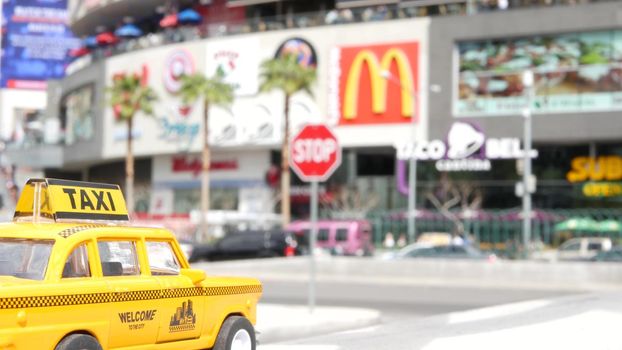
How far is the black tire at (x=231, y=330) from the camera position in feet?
32.9

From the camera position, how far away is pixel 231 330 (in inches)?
400

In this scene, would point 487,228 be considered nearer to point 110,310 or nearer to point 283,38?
point 283,38

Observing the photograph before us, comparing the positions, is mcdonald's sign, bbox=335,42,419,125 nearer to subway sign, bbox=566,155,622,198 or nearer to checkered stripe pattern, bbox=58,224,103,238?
subway sign, bbox=566,155,622,198

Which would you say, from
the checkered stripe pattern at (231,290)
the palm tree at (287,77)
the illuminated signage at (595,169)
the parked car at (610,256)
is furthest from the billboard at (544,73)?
the checkered stripe pattern at (231,290)

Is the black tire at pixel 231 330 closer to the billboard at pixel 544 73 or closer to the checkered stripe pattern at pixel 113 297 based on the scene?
the checkered stripe pattern at pixel 113 297

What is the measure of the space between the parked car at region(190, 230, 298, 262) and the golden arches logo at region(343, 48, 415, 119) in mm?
22277

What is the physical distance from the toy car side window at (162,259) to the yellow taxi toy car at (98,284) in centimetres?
1

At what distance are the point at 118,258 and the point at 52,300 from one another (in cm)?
125

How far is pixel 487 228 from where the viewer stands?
199ft

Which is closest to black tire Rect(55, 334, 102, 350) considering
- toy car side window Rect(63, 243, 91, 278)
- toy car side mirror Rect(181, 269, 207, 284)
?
toy car side window Rect(63, 243, 91, 278)

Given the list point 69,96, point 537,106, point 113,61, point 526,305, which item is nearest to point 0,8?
point 69,96

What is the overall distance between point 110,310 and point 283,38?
59.3m

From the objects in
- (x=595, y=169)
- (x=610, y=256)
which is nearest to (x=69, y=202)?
(x=610, y=256)

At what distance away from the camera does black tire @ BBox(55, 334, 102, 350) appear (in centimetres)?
793
